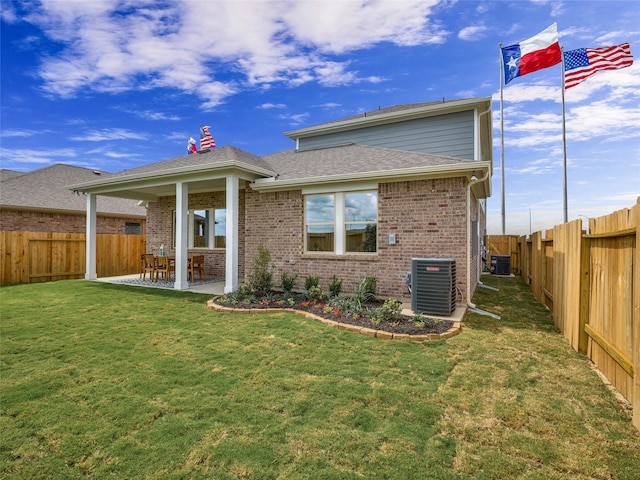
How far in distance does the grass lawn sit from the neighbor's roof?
1287 centimetres

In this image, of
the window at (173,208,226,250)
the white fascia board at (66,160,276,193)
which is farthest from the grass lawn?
the window at (173,208,226,250)

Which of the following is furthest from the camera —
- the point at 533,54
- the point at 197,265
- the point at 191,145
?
the point at 533,54

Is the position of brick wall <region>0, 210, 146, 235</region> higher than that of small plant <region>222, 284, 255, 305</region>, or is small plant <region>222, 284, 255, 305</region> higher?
brick wall <region>0, 210, 146, 235</region>

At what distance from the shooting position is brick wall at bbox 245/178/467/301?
24.6 ft

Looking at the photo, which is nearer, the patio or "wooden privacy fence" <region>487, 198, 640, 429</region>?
"wooden privacy fence" <region>487, 198, 640, 429</region>

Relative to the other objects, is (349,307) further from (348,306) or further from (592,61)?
(592,61)

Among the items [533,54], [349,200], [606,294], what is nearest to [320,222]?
[349,200]

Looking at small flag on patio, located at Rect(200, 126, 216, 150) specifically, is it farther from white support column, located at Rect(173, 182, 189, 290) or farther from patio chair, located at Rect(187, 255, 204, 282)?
patio chair, located at Rect(187, 255, 204, 282)

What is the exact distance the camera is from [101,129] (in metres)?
16.6

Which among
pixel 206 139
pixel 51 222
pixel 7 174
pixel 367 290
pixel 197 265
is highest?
pixel 206 139

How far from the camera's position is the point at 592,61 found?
15.5 m

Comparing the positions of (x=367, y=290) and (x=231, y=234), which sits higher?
(x=231, y=234)

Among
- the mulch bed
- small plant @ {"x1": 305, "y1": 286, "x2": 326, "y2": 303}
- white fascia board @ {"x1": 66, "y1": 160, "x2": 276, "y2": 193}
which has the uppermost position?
white fascia board @ {"x1": 66, "y1": 160, "x2": 276, "y2": 193}

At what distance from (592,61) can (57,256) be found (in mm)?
25481
